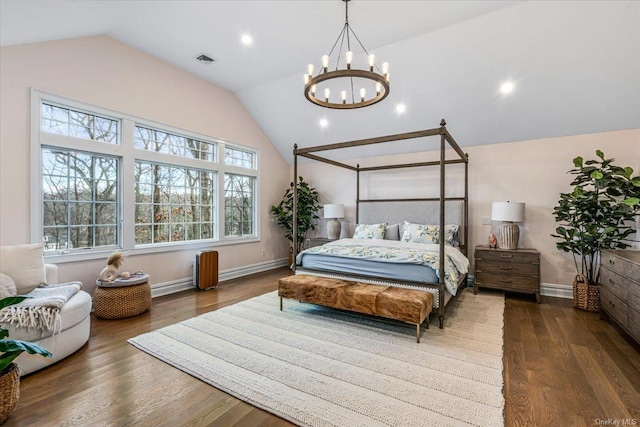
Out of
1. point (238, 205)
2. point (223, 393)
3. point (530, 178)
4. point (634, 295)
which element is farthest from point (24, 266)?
point (530, 178)

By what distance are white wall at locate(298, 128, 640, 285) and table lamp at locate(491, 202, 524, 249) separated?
1.35 feet

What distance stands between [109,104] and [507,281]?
593 centimetres

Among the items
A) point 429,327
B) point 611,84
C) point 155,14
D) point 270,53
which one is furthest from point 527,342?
point 155,14

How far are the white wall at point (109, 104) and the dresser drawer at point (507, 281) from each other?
4.07m

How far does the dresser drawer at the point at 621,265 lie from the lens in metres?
2.59

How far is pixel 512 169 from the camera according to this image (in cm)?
461

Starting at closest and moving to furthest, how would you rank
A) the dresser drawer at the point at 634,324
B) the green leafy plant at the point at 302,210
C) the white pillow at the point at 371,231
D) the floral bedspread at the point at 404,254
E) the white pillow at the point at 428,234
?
1. the dresser drawer at the point at 634,324
2. the floral bedspread at the point at 404,254
3. the white pillow at the point at 428,234
4. the white pillow at the point at 371,231
5. the green leafy plant at the point at 302,210

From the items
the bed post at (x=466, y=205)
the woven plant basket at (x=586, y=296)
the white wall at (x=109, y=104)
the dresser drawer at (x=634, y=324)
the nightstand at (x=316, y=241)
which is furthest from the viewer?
the nightstand at (x=316, y=241)

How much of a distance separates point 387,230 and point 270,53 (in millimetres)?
3394

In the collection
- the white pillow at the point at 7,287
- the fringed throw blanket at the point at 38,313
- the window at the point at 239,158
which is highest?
the window at the point at 239,158

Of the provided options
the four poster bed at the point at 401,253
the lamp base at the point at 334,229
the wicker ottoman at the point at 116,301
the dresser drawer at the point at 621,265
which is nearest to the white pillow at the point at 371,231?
the four poster bed at the point at 401,253

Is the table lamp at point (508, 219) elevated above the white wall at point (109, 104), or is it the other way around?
the white wall at point (109, 104)

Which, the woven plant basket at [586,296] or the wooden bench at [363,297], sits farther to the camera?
the woven plant basket at [586,296]

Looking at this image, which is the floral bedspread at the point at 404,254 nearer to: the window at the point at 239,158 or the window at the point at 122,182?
the window at the point at 122,182
